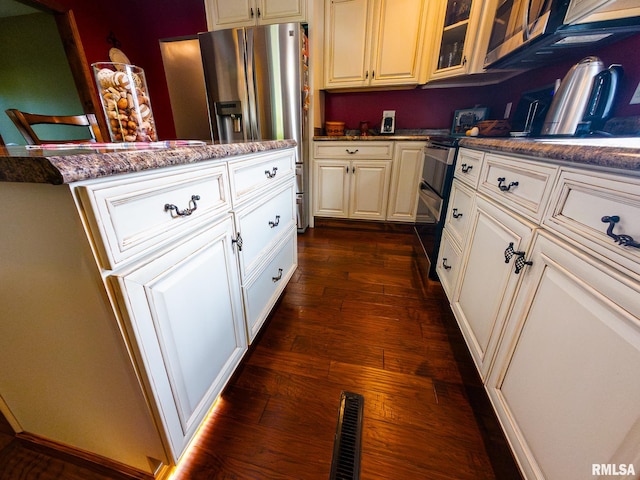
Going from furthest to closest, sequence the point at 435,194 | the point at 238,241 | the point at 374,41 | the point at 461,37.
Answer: the point at 374,41 < the point at 461,37 < the point at 435,194 < the point at 238,241

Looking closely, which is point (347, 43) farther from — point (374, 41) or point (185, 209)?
point (185, 209)

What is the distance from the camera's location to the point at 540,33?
113 cm

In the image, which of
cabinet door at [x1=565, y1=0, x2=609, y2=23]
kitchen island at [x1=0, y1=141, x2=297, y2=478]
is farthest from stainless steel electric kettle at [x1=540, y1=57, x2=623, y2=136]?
kitchen island at [x1=0, y1=141, x2=297, y2=478]

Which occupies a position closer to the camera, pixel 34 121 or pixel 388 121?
pixel 34 121

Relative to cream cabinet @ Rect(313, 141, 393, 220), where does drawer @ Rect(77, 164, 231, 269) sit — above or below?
above

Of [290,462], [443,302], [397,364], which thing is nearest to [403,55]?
[443,302]

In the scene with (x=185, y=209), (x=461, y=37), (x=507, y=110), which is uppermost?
(x=461, y=37)

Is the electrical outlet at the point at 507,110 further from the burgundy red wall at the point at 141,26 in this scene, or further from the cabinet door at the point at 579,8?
the burgundy red wall at the point at 141,26

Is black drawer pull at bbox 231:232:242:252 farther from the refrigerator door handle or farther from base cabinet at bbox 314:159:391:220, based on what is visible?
base cabinet at bbox 314:159:391:220

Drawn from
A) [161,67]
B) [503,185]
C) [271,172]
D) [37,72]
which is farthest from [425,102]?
[37,72]

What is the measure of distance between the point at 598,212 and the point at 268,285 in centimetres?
113

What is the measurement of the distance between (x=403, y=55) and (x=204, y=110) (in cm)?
198

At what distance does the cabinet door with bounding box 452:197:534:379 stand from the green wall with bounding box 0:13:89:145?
3974 millimetres

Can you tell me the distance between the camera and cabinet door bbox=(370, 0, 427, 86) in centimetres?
220
